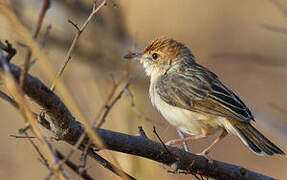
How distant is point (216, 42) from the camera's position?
1175 cm

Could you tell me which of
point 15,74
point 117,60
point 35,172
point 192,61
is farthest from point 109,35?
point 15,74

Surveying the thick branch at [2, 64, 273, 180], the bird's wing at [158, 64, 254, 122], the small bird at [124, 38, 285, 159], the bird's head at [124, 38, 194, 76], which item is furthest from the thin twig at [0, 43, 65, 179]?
the bird's head at [124, 38, 194, 76]

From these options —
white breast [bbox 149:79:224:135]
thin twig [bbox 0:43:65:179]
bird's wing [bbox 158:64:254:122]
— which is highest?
bird's wing [bbox 158:64:254:122]

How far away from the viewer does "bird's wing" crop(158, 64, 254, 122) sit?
5.06m

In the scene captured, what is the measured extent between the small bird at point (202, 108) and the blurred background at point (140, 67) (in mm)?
280

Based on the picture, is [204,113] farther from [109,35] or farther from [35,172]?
[109,35]

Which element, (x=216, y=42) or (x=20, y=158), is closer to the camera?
(x=20, y=158)

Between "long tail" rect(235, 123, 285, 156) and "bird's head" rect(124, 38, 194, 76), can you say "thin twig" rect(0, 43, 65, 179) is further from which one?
"bird's head" rect(124, 38, 194, 76)

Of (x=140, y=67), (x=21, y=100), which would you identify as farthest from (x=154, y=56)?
(x=21, y=100)

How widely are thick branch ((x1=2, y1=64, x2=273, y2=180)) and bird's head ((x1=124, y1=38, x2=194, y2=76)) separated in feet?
6.81

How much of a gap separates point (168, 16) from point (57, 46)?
111 inches

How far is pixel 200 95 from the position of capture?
5.25m

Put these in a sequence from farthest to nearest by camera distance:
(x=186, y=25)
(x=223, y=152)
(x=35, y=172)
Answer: (x=186, y=25) < (x=223, y=152) < (x=35, y=172)

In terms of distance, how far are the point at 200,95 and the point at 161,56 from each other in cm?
104
